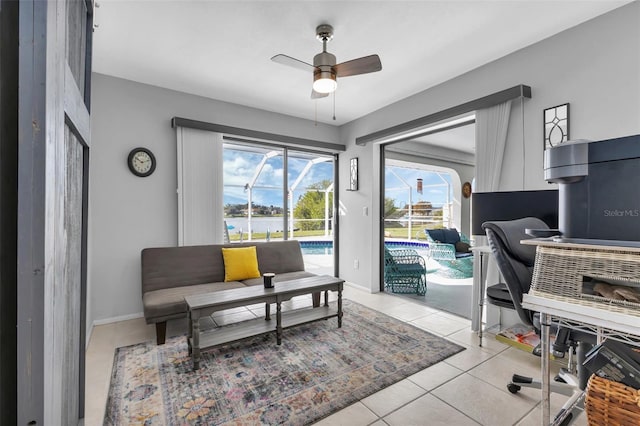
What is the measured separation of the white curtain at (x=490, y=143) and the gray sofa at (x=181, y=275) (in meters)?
2.27

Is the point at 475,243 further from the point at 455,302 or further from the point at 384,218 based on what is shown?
the point at 384,218

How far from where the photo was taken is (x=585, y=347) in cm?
140

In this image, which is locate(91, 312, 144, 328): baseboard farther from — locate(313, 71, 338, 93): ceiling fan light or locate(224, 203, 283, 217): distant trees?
locate(313, 71, 338, 93): ceiling fan light

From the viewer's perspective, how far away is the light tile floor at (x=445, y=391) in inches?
66.7

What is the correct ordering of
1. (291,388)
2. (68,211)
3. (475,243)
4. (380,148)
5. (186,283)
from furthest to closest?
1. (380,148)
2. (186,283)
3. (475,243)
4. (291,388)
5. (68,211)

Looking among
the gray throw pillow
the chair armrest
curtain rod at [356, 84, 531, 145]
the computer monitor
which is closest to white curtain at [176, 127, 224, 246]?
curtain rod at [356, 84, 531, 145]

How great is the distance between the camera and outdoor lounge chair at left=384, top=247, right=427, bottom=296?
4262 millimetres

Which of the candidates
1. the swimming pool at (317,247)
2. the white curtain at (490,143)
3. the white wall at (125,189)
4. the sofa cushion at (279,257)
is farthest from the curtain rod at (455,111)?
the white wall at (125,189)

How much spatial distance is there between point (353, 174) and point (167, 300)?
3162 millimetres

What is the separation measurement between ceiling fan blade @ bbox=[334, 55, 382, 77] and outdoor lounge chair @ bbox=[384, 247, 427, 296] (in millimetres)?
2823

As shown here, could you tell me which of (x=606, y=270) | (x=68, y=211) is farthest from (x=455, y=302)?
(x=68, y=211)

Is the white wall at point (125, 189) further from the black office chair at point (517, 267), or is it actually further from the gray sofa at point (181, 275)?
the black office chair at point (517, 267)

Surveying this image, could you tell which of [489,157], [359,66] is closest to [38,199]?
[359,66]

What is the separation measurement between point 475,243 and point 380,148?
2084 millimetres
